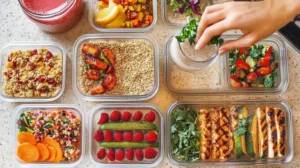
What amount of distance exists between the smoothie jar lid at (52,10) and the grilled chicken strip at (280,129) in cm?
76

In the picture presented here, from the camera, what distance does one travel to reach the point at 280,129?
4.89 feet

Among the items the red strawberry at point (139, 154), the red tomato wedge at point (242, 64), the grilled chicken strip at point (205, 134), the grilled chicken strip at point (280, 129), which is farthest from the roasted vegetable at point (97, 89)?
the grilled chicken strip at point (280, 129)

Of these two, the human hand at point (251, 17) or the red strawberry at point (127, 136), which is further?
the red strawberry at point (127, 136)

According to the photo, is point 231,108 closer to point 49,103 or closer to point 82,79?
point 82,79

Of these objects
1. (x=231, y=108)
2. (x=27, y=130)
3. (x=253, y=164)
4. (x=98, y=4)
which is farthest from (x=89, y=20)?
(x=253, y=164)

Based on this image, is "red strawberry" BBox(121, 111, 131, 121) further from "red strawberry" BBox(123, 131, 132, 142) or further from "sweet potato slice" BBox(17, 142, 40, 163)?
"sweet potato slice" BBox(17, 142, 40, 163)

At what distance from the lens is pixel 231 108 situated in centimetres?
153

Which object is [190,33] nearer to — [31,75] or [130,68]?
[130,68]

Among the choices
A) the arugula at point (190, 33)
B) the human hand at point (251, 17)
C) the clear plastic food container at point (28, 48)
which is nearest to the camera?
the human hand at point (251, 17)

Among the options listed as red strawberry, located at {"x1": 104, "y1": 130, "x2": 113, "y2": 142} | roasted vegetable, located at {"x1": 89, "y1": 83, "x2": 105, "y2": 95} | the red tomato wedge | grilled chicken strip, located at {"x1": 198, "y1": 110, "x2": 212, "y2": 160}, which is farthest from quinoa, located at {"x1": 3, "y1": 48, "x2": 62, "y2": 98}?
the red tomato wedge

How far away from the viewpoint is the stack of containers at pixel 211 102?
4.88 feet

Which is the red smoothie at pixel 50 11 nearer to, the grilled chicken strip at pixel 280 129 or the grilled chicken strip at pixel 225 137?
the grilled chicken strip at pixel 225 137

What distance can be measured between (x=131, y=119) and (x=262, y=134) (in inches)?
17.3

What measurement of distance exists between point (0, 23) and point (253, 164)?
3.26 feet
